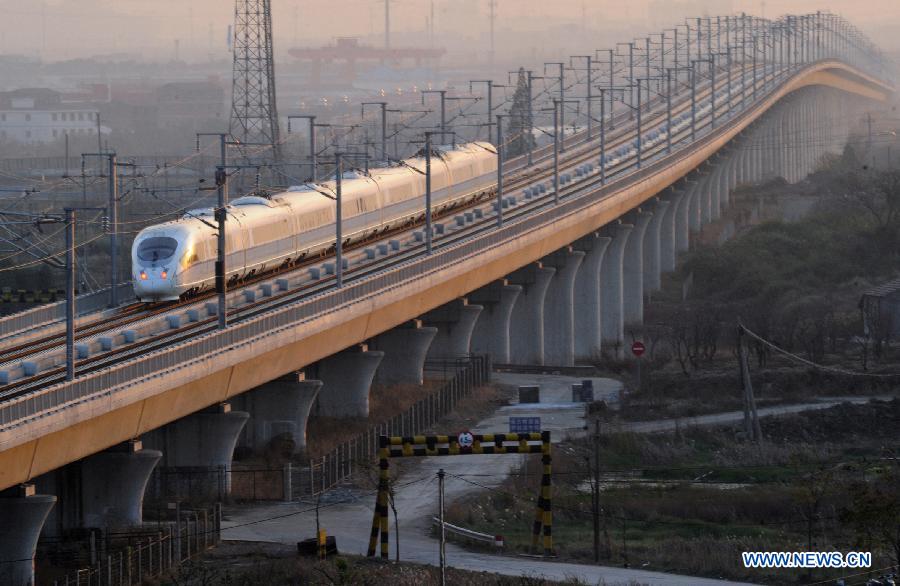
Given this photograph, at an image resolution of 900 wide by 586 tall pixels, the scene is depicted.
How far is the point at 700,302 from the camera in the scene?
Answer: 3927 inches

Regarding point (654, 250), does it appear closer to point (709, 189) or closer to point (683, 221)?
point (683, 221)

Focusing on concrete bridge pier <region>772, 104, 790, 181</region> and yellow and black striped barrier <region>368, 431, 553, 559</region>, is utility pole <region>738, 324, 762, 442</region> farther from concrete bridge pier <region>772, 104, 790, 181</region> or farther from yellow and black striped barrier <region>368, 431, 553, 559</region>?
concrete bridge pier <region>772, 104, 790, 181</region>

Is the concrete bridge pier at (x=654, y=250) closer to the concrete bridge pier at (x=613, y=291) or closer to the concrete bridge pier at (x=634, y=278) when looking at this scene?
the concrete bridge pier at (x=634, y=278)

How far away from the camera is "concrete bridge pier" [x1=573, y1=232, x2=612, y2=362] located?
8812cm

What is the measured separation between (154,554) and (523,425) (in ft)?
59.0

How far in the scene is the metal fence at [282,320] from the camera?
3428 centimetres

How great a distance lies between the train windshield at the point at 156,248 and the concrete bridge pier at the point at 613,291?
4127cm

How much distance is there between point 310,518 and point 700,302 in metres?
59.1

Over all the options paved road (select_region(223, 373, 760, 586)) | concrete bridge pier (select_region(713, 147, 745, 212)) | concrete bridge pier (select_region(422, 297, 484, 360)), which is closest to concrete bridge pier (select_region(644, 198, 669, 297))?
concrete bridge pier (select_region(713, 147, 745, 212))

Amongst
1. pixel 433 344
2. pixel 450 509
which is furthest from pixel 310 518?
pixel 433 344

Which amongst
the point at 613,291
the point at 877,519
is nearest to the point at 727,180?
the point at 613,291

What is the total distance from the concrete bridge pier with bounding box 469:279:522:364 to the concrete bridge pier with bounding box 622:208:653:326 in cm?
2053

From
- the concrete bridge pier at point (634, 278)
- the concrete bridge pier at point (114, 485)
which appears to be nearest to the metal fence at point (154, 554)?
the concrete bridge pier at point (114, 485)

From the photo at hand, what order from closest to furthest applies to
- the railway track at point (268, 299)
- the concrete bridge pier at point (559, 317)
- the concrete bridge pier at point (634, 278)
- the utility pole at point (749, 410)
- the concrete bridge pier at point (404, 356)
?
the railway track at point (268, 299), the utility pole at point (749, 410), the concrete bridge pier at point (404, 356), the concrete bridge pier at point (559, 317), the concrete bridge pier at point (634, 278)
